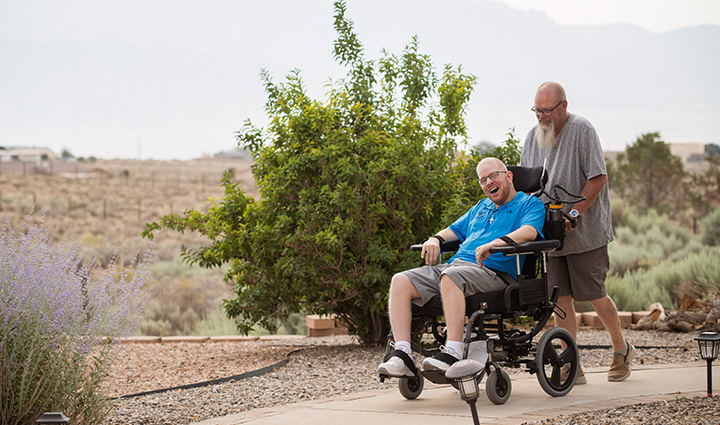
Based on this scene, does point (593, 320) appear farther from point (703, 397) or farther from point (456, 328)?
point (456, 328)

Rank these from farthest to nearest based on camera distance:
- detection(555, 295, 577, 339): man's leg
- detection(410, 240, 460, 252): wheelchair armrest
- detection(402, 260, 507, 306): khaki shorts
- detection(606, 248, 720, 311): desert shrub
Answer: detection(606, 248, 720, 311): desert shrub < detection(555, 295, 577, 339): man's leg < detection(410, 240, 460, 252): wheelchair armrest < detection(402, 260, 507, 306): khaki shorts

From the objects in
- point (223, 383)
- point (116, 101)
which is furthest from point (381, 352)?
point (116, 101)

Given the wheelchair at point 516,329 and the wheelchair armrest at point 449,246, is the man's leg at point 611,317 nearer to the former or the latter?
the wheelchair at point 516,329

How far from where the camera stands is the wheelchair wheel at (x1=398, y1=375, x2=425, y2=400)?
3.91 metres

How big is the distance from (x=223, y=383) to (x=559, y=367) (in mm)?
2072

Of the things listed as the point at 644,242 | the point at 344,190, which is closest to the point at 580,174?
the point at 344,190

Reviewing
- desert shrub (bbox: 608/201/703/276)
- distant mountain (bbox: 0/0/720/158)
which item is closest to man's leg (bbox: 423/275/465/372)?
desert shrub (bbox: 608/201/703/276)

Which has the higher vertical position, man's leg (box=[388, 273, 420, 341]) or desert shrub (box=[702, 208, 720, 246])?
desert shrub (box=[702, 208, 720, 246])

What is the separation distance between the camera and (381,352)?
19.7 ft

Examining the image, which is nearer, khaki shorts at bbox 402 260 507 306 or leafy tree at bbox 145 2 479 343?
khaki shorts at bbox 402 260 507 306

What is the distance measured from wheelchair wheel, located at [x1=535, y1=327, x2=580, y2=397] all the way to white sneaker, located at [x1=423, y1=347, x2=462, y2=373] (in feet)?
1.80

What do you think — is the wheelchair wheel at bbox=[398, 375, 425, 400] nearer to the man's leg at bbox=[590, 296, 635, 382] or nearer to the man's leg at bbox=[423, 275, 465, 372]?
the man's leg at bbox=[423, 275, 465, 372]

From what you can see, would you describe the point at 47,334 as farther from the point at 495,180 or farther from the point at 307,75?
the point at 307,75

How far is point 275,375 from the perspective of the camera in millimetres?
5047
